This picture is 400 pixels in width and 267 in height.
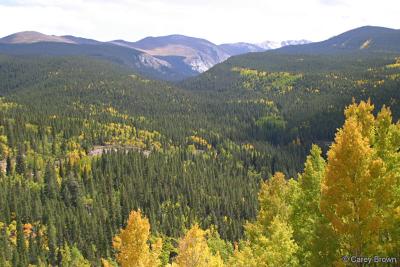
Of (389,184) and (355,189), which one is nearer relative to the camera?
(355,189)

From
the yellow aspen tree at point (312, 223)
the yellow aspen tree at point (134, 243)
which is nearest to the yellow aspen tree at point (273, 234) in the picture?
the yellow aspen tree at point (312, 223)

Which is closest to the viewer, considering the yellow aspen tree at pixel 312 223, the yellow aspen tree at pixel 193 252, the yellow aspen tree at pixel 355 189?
the yellow aspen tree at pixel 355 189

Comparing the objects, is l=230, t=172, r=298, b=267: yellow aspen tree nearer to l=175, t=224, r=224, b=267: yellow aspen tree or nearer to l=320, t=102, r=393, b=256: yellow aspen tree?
l=175, t=224, r=224, b=267: yellow aspen tree

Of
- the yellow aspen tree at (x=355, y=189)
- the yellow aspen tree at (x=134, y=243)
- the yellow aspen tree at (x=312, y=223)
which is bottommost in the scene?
the yellow aspen tree at (x=134, y=243)

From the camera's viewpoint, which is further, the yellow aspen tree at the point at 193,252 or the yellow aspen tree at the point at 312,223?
the yellow aspen tree at the point at 193,252

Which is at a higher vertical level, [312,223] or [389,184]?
[389,184]

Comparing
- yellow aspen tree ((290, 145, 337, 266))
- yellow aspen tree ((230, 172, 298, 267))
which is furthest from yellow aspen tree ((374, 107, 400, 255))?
yellow aspen tree ((230, 172, 298, 267))

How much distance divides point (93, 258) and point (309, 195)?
107754mm

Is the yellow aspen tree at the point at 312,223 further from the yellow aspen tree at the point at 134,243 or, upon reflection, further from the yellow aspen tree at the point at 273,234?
the yellow aspen tree at the point at 134,243

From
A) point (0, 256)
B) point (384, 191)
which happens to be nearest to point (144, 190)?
point (0, 256)

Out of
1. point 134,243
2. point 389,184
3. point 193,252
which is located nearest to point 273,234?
point 193,252

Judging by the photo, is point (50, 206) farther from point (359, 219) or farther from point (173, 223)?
point (359, 219)

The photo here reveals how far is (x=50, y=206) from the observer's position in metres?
163

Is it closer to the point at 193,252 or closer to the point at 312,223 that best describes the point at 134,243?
the point at 193,252
